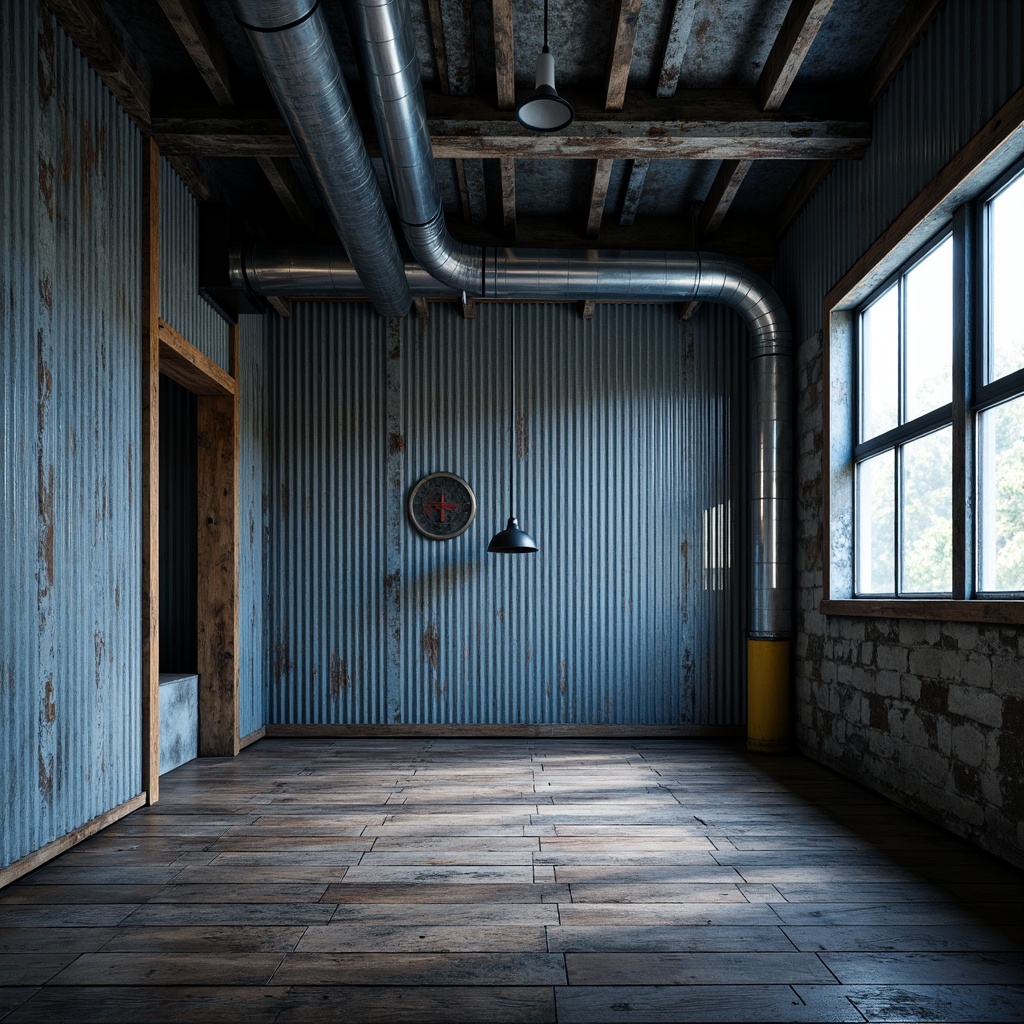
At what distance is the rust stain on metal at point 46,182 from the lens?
4043mm

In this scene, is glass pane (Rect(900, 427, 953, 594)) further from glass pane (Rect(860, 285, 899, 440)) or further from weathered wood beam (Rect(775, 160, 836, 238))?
weathered wood beam (Rect(775, 160, 836, 238))

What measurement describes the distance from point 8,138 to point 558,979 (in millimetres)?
3848

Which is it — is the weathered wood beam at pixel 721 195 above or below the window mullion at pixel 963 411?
above

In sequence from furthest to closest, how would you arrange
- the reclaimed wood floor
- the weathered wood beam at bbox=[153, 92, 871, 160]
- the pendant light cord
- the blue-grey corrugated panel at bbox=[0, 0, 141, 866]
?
1. the pendant light cord
2. the weathered wood beam at bbox=[153, 92, 871, 160]
3. the blue-grey corrugated panel at bbox=[0, 0, 141, 866]
4. the reclaimed wood floor

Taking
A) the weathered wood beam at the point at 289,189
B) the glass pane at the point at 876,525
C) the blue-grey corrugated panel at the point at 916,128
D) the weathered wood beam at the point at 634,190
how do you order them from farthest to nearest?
the weathered wood beam at the point at 634,190 < the weathered wood beam at the point at 289,189 < the glass pane at the point at 876,525 < the blue-grey corrugated panel at the point at 916,128

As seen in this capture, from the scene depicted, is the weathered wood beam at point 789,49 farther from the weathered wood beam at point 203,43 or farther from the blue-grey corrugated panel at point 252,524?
the blue-grey corrugated panel at point 252,524

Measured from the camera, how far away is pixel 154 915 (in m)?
3.35

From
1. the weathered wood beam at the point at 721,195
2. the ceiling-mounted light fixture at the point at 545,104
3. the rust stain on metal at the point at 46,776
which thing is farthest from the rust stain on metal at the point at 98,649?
the weathered wood beam at the point at 721,195

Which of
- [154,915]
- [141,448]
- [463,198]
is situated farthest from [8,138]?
[463,198]

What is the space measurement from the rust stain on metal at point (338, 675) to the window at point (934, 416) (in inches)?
158

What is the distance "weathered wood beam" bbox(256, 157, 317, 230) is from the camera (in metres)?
6.05

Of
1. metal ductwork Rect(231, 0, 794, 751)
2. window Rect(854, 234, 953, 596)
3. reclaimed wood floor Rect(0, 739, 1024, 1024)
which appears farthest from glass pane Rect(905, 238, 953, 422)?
reclaimed wood floor Rect(0, 739, 1024, 1024)

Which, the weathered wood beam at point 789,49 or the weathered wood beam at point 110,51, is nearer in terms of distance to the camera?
the weathered wood beam at point 110,51

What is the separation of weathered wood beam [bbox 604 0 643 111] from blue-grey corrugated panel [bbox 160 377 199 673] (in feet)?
13.9
